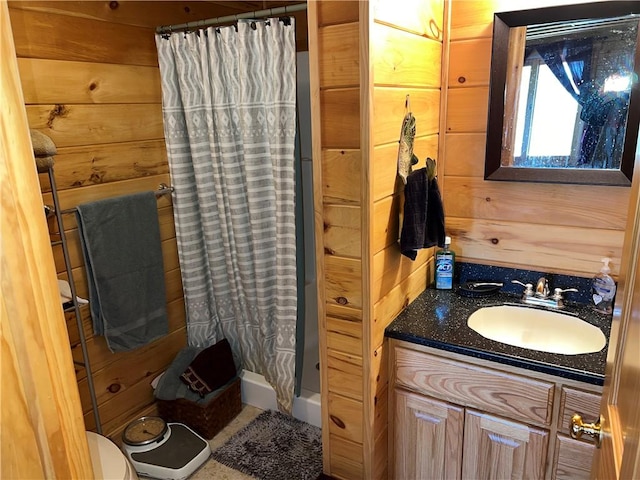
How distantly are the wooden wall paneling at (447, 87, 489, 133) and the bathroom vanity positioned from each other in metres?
0.69

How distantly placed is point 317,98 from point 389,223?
1.59 ft

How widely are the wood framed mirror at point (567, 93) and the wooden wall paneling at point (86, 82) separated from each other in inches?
58.5

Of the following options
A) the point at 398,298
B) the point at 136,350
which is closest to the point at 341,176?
the point at 398,298

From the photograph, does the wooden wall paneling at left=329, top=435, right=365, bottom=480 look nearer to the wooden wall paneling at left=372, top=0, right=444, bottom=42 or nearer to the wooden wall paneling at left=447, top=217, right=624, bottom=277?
the wooden wall paneling at left=447, top=217, right=624, bottom=277

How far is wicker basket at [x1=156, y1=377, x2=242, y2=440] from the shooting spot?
88.2 inches

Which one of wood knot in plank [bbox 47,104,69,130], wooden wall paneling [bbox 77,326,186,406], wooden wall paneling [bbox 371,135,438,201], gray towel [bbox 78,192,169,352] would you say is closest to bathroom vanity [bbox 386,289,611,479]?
wooden wall paneling [bbox 371,135,438,201]

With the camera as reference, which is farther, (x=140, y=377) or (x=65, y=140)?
(x=140, y=377)

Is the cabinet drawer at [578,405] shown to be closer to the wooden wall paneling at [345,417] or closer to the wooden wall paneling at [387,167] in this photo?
the wooden wall paneling at [345,417]

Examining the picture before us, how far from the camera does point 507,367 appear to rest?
5.00 feet

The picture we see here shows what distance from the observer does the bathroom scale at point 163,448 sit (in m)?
2.02

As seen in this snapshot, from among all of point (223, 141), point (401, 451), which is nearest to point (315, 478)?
point (401, 451)

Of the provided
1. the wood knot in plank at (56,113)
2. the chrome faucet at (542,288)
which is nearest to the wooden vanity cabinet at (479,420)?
the chrome faucet at (542,288)

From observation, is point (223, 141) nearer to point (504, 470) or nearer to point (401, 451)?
point (401, 451)

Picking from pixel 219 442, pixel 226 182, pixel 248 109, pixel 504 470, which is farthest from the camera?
pixel 219 442
